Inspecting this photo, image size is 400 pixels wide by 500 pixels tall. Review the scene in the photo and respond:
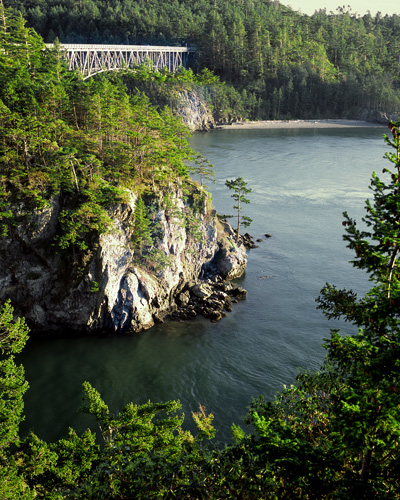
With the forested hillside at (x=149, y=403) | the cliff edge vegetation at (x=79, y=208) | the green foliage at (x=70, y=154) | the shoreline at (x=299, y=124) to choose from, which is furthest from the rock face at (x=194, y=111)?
the forested hillside at (x=149, y=403)

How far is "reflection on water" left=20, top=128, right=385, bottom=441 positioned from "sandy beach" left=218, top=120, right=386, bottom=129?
8836cm

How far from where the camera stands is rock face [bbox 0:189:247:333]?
35.5 m

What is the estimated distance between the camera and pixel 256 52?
165 metres

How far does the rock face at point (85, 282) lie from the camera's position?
35.5 metres

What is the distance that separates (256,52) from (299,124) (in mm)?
37155

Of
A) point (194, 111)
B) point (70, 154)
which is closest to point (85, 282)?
point (70, 154)

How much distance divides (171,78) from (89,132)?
10453 centimetres

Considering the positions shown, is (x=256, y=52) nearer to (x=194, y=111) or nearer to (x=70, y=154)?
(x=194, y=111)

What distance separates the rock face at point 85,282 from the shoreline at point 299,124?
117 meters

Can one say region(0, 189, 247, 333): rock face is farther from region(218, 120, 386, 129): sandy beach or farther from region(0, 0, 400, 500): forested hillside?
region(218, 120, 386, 129): sandy beach

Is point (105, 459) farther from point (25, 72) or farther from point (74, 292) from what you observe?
point (25, 72)

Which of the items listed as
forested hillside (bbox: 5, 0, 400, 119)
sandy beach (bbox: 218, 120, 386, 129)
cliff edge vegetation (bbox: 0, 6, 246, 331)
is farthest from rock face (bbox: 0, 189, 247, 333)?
forested hillside (bbox: 5, 0, 400, 119)

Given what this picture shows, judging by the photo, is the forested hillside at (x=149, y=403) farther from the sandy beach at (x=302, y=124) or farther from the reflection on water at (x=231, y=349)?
the sandy beach at (x=302, y=124)

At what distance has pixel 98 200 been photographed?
36031 millimetres
